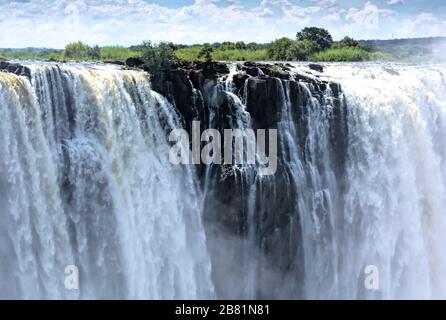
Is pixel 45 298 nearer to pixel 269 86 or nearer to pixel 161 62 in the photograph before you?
pixel 161 62

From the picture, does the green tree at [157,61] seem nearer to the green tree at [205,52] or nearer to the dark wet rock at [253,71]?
the dark wet rock at [253,71]

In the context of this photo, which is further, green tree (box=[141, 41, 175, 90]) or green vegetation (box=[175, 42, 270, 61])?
green vegetation (box=[175, 42, 270, 61])

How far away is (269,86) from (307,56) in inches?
640

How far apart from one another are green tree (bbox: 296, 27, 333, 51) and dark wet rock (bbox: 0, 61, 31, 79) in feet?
77.3

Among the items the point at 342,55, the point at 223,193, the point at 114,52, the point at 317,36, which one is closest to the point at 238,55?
the point at 114,52

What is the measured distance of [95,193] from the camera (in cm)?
1562

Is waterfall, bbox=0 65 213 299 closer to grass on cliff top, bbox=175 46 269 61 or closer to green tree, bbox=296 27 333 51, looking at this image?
grass on cliff top, bbox=175 46 269 61

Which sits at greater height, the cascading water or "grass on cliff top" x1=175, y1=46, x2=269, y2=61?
"grass on cliff top" x1=175, y1=46, x2=269, y2=61

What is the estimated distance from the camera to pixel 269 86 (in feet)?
59.9

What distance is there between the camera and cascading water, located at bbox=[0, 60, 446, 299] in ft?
48.3

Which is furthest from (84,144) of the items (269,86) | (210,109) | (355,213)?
(355,213)

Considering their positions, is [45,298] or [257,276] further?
[257,276]
